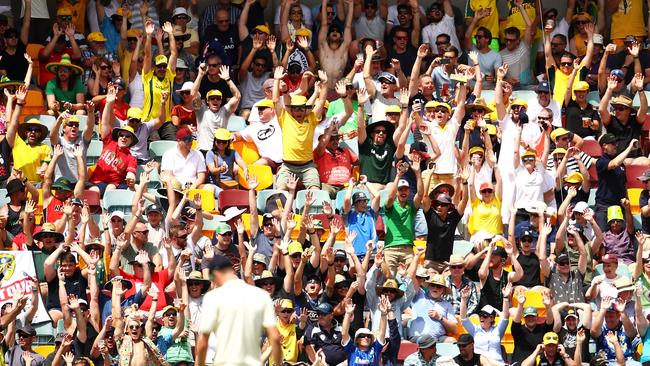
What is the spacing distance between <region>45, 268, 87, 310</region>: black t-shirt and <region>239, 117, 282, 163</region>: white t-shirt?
3.51 metres

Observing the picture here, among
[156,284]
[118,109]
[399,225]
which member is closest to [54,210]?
[156,284]

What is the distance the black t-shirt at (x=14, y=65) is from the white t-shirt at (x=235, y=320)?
10.3 m

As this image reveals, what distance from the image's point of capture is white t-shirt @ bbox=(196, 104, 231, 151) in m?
22.9

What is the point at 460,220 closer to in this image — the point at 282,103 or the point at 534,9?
the point at 282,103

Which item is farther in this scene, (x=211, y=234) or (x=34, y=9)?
(x=34, y=9)

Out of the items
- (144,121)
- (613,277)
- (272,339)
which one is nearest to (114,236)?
(144,121)

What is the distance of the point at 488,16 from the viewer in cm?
2553

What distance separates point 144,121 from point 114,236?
2.60 meters

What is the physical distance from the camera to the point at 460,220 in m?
22.1

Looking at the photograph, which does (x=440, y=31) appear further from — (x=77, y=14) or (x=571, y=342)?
(x=571, y=342)

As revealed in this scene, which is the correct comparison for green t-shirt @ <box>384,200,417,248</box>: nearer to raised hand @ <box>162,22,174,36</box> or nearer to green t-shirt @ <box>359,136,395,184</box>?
green t-shirt @ <box>359,136,395,184</box>

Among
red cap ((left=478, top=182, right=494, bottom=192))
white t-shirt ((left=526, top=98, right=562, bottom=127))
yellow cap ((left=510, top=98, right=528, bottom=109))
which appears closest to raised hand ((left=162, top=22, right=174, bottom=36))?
yellow cap ((left=510, top=98, right=528, bottom=109))

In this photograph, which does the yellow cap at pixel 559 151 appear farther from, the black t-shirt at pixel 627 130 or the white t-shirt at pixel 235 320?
the white t-shirt at pixel 235 320

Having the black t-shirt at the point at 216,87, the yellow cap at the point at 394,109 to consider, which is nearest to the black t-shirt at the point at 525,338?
the yellow cap at the point at 394,109
